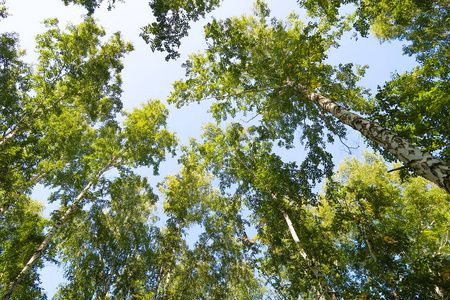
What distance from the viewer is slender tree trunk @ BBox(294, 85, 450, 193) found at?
10.4 ft

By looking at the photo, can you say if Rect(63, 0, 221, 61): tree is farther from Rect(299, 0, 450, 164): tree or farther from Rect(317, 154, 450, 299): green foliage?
Rect(317, 154, 450, 299): green foliage

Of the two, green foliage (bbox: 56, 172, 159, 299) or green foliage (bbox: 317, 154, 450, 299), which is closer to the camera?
green foliage (bbox: 317, 154, 450, 299)

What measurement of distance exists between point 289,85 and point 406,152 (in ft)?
18.0

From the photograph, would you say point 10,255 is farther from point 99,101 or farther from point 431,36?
point 431,36

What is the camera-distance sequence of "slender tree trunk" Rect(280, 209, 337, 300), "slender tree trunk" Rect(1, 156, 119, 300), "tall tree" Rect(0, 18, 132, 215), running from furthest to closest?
"tall tree" Rect(0, 18, 132, 215) < "slender tree trunk" Rect(1, 156, 119, 300) < "slender tree trunk" Rect(280, 209, 337, 300)

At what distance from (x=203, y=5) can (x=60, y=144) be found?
32.5 feet

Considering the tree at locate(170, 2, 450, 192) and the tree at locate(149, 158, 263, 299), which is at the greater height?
the tree at locate(170, 2, 450, 192)

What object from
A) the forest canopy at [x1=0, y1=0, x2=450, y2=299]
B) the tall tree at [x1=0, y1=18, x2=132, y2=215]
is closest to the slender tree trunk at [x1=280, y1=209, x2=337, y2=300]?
the forest canopy at [x1=0, y1=0, x2=450, y2=299]

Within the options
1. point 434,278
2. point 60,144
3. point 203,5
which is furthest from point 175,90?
point 434,278

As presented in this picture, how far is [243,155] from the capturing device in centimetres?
1316

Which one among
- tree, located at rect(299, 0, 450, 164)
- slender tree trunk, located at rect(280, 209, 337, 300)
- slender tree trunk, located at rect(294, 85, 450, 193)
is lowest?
slender tree trunk, located at rect(280, 209, 337, 300)

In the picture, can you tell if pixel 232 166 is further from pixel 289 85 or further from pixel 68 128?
pixel 68 128

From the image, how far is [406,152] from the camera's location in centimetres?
379

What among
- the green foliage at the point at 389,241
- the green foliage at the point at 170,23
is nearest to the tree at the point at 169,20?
the green foliage at the point at 170,23
